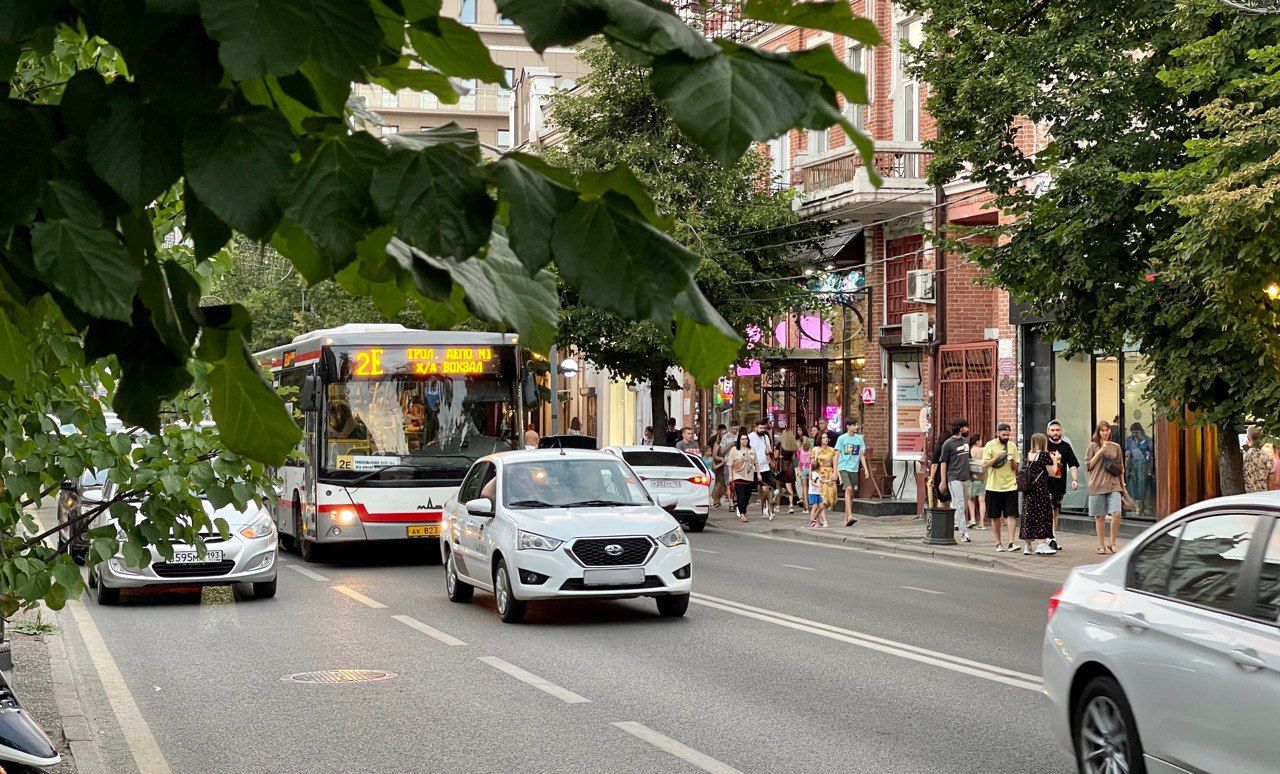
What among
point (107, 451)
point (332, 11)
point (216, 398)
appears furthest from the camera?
point (107, 451)

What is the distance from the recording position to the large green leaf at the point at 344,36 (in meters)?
1.79

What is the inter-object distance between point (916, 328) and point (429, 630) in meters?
20.6

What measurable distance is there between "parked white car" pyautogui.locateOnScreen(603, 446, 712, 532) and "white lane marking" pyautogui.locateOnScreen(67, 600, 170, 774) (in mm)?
15158

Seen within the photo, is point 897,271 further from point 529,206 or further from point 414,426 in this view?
point 529,206

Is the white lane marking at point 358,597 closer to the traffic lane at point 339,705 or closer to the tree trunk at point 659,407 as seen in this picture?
the traffic lane at point 339,705

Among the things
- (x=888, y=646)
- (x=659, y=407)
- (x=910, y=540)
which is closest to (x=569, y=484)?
(x=888, y=646)

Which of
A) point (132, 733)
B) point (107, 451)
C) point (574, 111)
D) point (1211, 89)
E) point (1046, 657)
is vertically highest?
point (574, 111)

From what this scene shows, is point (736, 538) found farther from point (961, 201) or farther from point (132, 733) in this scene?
point (132, 733)

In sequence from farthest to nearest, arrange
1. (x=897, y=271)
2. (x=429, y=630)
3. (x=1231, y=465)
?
1. (x=897, y=271)
2. (x=1231, y=465)
3. (x=429, y=630)

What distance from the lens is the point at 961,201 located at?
108 feet

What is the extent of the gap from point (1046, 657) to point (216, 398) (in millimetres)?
6051

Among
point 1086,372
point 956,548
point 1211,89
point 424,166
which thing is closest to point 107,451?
point 424,166

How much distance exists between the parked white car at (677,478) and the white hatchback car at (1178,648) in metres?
21.7

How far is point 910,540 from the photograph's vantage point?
25.8 metres
